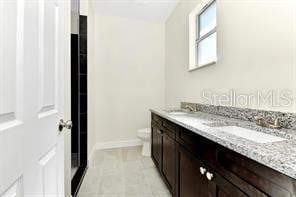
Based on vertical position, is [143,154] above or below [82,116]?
below

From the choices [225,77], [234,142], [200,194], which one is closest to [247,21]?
[225,77]

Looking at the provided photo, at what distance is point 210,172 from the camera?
98cm

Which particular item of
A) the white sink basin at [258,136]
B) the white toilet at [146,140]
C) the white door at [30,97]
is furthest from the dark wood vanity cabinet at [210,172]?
the white toilet at [146,140]

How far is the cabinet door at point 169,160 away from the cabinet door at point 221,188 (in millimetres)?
612

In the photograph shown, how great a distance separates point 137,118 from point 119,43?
1562 mm

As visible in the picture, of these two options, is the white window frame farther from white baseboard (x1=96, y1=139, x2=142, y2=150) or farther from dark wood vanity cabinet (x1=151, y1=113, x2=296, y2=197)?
white baseboard (x1=96, y1=139, x2=142, y2=150)

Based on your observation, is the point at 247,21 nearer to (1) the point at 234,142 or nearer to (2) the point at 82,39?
(1) the point at 234,142

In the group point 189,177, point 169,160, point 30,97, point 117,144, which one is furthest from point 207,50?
point 117,144

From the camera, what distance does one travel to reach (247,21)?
1.47 metres

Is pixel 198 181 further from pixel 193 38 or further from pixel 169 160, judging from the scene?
pixel 193 38

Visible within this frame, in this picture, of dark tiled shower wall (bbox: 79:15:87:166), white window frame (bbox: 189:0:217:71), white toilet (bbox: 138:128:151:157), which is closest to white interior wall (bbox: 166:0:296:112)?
white window frame (bbox: 189:0:217:71)

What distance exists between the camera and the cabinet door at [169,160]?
5.22 ft

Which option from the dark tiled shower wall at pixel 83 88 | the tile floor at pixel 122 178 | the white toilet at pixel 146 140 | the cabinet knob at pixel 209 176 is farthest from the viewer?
the white toilet at pixel 146 140

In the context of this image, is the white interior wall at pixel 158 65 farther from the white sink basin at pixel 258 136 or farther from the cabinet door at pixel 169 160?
the cabinet door at pixel 169 160
